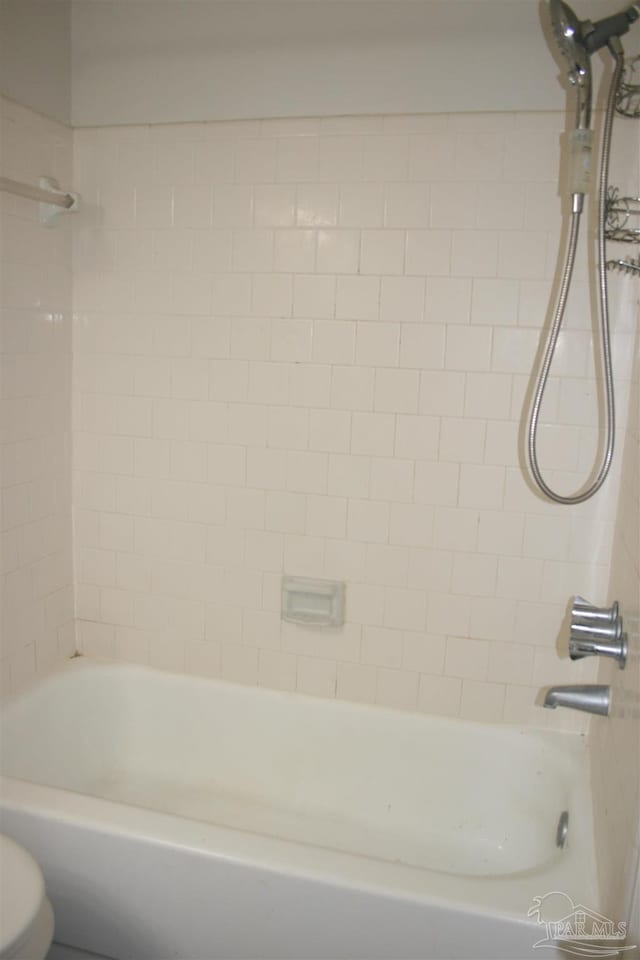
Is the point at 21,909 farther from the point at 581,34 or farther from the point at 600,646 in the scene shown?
the point at 581,34

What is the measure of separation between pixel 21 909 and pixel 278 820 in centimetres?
88

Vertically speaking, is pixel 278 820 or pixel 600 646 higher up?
pixel 600 646

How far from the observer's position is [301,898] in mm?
1470

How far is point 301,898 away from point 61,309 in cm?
168

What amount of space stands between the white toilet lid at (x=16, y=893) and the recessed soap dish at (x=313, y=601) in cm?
93

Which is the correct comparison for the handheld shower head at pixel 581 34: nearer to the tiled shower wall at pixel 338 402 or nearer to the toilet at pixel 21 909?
the tiled shower wall at pixel 338 402

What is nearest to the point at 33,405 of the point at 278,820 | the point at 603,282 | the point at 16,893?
the point at 16,893

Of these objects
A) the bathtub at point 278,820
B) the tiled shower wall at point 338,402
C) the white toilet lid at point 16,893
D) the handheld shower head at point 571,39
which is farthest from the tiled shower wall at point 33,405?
the handheld shower head at point 571,39

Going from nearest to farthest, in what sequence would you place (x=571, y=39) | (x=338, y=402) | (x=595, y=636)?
(x=595, y=636), (x=571, y=39), (x=338, y=402)

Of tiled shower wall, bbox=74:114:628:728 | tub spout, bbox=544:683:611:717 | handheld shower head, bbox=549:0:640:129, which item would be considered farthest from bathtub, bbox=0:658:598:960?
handheld shower head, bbox=549:0:640:129

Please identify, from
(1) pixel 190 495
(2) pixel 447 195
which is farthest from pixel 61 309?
(2) pixel 447 195

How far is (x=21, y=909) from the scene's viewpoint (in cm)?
133

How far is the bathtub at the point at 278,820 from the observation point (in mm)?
1445

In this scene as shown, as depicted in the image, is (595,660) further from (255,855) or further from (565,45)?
(565,45)
